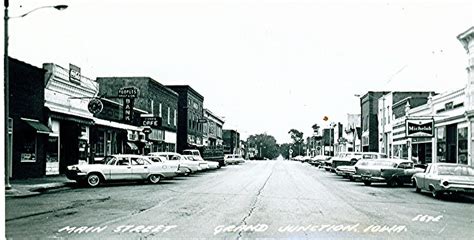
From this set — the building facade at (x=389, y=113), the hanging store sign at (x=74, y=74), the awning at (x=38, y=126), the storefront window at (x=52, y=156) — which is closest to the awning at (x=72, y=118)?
the storefront window at (x=52, y=156)

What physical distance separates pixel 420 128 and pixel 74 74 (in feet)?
71.7

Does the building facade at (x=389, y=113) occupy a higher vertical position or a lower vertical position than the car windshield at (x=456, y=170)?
higher

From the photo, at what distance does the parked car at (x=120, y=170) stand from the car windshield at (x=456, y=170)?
12.6 metres

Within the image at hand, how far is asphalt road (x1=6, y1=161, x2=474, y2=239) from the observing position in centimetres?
1173

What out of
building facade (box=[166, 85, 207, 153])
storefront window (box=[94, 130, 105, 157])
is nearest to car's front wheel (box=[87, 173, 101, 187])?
storefront window (box=[94, 130, 105, 157])

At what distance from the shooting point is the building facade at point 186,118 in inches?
2948

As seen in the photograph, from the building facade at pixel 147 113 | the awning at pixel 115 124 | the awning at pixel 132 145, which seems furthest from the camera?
the building facade at pixel 147 113

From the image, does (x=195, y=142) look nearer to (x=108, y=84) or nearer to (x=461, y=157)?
A: (x=108, y=84)

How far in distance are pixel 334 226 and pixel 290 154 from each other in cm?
18569

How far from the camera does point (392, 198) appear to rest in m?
21.4

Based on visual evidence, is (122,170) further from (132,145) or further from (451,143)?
(451,143)

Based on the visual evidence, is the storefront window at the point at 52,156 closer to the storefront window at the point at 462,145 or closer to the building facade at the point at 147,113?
the building facade at the point at 147,113

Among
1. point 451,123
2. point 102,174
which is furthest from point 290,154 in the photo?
point 102,174

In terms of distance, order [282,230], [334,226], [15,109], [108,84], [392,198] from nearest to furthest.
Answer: [282,230] < [334,226] < [392,198] < [15,109] < [108,84]
